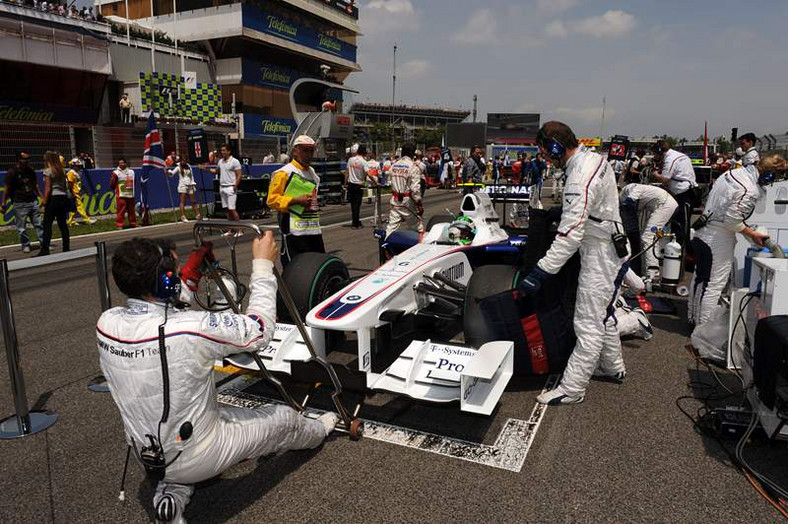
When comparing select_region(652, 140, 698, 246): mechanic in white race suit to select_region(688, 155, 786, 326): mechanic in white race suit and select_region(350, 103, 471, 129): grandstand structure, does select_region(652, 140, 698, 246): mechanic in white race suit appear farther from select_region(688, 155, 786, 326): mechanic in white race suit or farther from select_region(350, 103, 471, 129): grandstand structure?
select_region(350, 103, 471, 129): grandstand structure

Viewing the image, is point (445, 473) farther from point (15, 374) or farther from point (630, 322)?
point (630, 322)

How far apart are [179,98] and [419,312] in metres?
27.2

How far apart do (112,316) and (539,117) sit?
63440 millimetres

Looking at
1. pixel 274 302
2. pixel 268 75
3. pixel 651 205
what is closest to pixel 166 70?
pixel 268 75

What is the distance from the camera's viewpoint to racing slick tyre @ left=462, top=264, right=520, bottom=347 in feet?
12.9

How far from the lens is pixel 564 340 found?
13.0 ft

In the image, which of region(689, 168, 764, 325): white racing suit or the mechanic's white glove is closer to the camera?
the mechanic's white glove

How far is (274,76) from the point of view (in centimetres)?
4247

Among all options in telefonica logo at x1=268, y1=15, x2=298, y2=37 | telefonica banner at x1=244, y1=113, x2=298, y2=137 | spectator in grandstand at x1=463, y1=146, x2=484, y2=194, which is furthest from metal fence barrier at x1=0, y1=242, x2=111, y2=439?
telefonica logo at x1=268, y1=15, x2=298, y2=37

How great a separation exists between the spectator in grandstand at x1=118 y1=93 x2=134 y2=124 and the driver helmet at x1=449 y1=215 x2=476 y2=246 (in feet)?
85.6

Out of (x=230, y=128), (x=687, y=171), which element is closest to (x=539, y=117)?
(x=230, y=128)

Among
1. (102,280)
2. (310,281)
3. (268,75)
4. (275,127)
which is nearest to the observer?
(102,280)

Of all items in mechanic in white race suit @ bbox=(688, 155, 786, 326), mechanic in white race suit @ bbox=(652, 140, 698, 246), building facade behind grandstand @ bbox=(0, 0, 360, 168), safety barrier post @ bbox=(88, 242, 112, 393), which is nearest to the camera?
safety barrier post @ bbox=(88, 242, 112, 393)

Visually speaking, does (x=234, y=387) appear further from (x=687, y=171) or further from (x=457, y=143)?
(x=457, y=143)
